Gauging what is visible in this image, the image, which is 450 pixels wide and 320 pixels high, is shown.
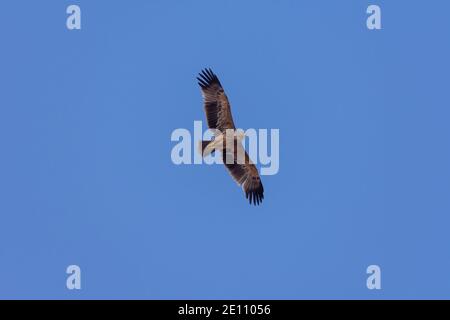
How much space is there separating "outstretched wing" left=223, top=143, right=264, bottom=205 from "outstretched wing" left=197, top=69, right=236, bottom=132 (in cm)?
81

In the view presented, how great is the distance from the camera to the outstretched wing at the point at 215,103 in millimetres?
23062

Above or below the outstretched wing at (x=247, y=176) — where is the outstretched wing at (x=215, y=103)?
above

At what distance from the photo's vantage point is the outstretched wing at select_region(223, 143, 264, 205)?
2369 centimetres

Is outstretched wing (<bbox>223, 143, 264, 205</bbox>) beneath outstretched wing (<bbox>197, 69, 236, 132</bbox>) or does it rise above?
beneath

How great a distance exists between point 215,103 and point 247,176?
2001 mm

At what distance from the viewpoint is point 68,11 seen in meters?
28.4

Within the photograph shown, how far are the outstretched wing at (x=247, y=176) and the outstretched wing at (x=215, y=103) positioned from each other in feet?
2.65

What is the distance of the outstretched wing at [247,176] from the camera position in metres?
23.7
